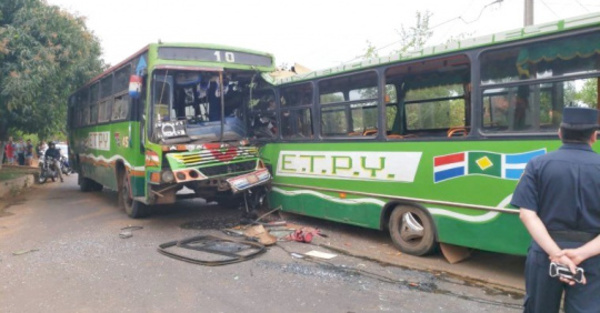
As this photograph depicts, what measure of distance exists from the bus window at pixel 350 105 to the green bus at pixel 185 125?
166 cm

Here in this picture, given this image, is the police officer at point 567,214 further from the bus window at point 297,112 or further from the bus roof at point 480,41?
the bus window at point 297,112

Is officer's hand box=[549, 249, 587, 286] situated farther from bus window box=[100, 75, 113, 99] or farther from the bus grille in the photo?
bus window box=[100, 75, 113, 99]

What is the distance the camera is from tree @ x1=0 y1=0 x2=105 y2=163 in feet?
33.9

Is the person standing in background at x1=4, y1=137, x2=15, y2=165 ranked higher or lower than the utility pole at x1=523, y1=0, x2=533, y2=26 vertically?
lower

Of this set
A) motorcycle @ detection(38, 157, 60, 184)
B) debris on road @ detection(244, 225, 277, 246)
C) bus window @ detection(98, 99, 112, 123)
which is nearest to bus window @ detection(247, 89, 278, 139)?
debris on road @ detection(244, 225, 277, 246)

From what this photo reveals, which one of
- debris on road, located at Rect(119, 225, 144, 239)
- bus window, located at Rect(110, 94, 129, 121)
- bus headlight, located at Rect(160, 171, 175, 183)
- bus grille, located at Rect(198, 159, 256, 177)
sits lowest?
debris on road, located at Rect(119, 225, 144, 239)

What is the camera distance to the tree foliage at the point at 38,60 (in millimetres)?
10320

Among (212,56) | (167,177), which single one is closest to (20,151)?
(212,56)

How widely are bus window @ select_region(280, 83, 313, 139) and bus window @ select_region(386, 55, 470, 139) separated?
1432mm

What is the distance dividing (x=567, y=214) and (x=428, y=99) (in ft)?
14.6

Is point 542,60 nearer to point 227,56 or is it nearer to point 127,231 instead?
point 227,56

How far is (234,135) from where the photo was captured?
8.47m

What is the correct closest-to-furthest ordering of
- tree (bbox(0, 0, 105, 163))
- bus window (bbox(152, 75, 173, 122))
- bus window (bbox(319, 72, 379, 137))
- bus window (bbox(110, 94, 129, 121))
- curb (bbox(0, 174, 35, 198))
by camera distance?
→ bus window (bbox(319, 72, 379, 137))
bus window (bbox(152, 75, 173, 122))
bus window (bbox(110, 94, 129, 121))
tree (bbox(0, 0, 105, 163))
curb (bbox(0, 174, 35, 198))

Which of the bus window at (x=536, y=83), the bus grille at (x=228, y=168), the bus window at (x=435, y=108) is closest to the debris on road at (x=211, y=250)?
the bus grille at (x=228, y=168)
